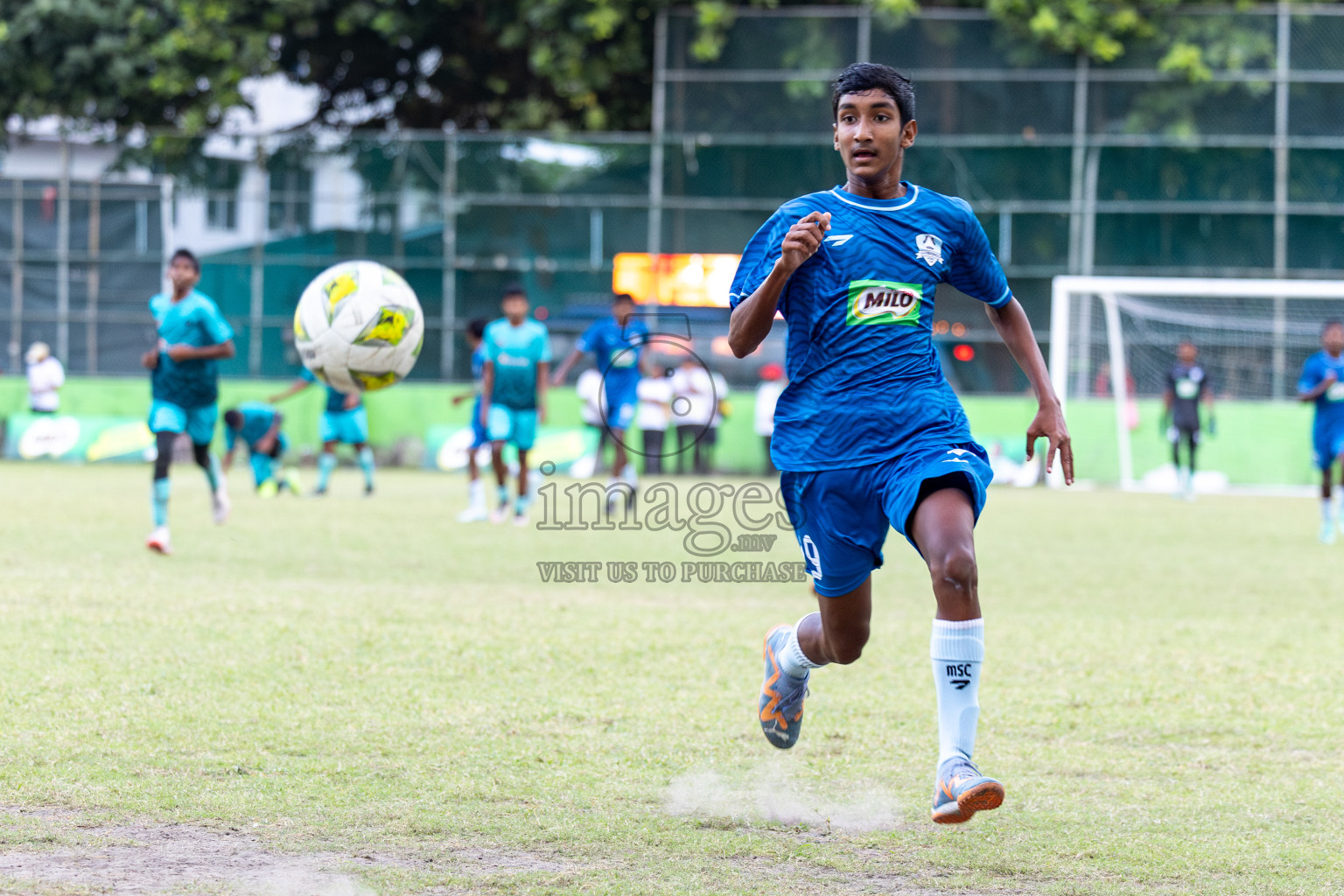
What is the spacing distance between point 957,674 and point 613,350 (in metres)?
11.9

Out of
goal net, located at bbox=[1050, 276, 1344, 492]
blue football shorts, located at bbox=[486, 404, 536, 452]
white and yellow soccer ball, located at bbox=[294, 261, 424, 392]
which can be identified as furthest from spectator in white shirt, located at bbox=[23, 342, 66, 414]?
white and yellow soccer ball, located at bbox=[294, 261, 424, 392]

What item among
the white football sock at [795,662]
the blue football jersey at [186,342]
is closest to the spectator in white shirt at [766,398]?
the blue football jersey at [186,342]

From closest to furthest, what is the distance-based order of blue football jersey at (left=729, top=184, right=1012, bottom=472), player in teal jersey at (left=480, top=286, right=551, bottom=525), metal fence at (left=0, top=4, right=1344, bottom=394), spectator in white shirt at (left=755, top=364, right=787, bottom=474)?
blue football jersey at (left=729, top=184, right=1012, bottom=472) → player in teal jersey at (left=480, top=286, right=551, bottom=525) → spectator in white shirt at (left=755, top=364, right=787, bottom=474) → metal fence at (left=0, top=4, right=1344, bottom=394)

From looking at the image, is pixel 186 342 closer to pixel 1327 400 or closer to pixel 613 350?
pixel 613 350

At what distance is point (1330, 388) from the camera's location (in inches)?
585

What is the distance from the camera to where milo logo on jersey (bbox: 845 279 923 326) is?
4.47 metres

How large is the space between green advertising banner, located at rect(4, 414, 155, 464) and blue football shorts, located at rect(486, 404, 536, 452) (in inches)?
474

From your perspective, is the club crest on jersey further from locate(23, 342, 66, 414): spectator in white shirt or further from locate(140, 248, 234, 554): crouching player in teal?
locate(23, 342, 66, 414): spectator in white shirt

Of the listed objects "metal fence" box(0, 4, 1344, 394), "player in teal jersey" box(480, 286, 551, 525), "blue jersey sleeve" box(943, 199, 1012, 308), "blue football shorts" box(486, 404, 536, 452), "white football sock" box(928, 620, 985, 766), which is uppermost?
"metal fence" box(0, 4, 1344, 394)

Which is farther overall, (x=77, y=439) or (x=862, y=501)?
(x=77, y=439)

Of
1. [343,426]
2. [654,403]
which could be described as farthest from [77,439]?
[654,403]

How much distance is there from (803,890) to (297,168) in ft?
81.1

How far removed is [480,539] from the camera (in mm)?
13570

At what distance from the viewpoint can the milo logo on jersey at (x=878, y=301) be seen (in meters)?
4.47
